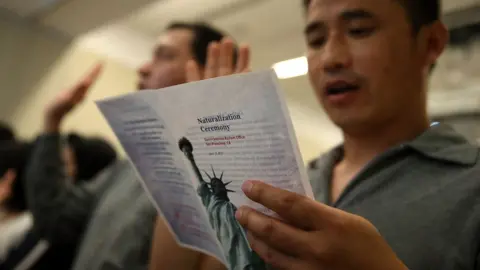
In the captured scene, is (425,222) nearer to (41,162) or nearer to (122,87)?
(41,162)

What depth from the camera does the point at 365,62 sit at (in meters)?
0.55

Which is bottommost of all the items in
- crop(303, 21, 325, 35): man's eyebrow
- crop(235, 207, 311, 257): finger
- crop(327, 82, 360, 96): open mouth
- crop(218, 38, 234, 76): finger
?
crop(235, 207, 311, 257): finger

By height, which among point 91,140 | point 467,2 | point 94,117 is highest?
point 94,117

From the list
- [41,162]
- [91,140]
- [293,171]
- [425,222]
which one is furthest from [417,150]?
[91,140]

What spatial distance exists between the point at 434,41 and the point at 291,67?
205 centimetres

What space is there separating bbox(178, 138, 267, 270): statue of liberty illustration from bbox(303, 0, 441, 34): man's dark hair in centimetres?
40

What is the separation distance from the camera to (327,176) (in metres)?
0.64

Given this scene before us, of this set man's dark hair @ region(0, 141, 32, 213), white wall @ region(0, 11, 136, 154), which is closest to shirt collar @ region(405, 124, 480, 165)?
man's dark hair @ region(0, 141, 32, 213)

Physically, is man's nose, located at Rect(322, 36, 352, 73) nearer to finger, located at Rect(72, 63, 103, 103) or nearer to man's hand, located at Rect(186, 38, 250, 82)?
man's hand, located at Rect(186, 38, 250, 82)

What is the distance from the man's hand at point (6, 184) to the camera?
4.23ft

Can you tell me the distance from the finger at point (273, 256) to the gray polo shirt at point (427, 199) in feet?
Answer: 0.61

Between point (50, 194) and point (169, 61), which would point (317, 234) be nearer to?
point (169, 61)

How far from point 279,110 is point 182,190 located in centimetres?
24

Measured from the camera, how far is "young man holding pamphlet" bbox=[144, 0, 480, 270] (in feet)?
1.43
